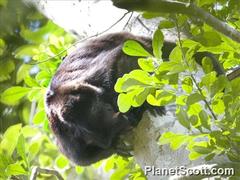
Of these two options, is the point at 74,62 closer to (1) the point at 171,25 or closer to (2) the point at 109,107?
(2) the point at 109,107

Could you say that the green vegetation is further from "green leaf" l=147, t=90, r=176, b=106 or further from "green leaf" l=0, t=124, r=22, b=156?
"green leaf" l=0, t=124, r=22, b=156

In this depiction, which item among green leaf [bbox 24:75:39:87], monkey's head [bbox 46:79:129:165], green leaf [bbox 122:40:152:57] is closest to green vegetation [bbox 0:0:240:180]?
green leaf [bbox 122:40:152:57]

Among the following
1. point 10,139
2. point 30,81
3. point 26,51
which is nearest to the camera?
point 10,139

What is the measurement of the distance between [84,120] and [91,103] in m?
0.07

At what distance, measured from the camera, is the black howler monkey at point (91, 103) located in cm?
201

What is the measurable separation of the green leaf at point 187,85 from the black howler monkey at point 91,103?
408 millimetres

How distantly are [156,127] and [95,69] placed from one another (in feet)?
1.68

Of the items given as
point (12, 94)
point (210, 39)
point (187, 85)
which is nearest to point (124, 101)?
point (187, 85)

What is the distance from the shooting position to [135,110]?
1900 mm

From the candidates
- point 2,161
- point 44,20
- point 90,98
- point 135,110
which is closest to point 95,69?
point 90,98

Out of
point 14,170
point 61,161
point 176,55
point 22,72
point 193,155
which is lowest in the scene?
point 61,161

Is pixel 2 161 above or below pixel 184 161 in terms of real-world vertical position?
below

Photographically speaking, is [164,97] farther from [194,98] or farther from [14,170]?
[14,170]

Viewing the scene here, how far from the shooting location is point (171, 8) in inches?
A: 45.5
